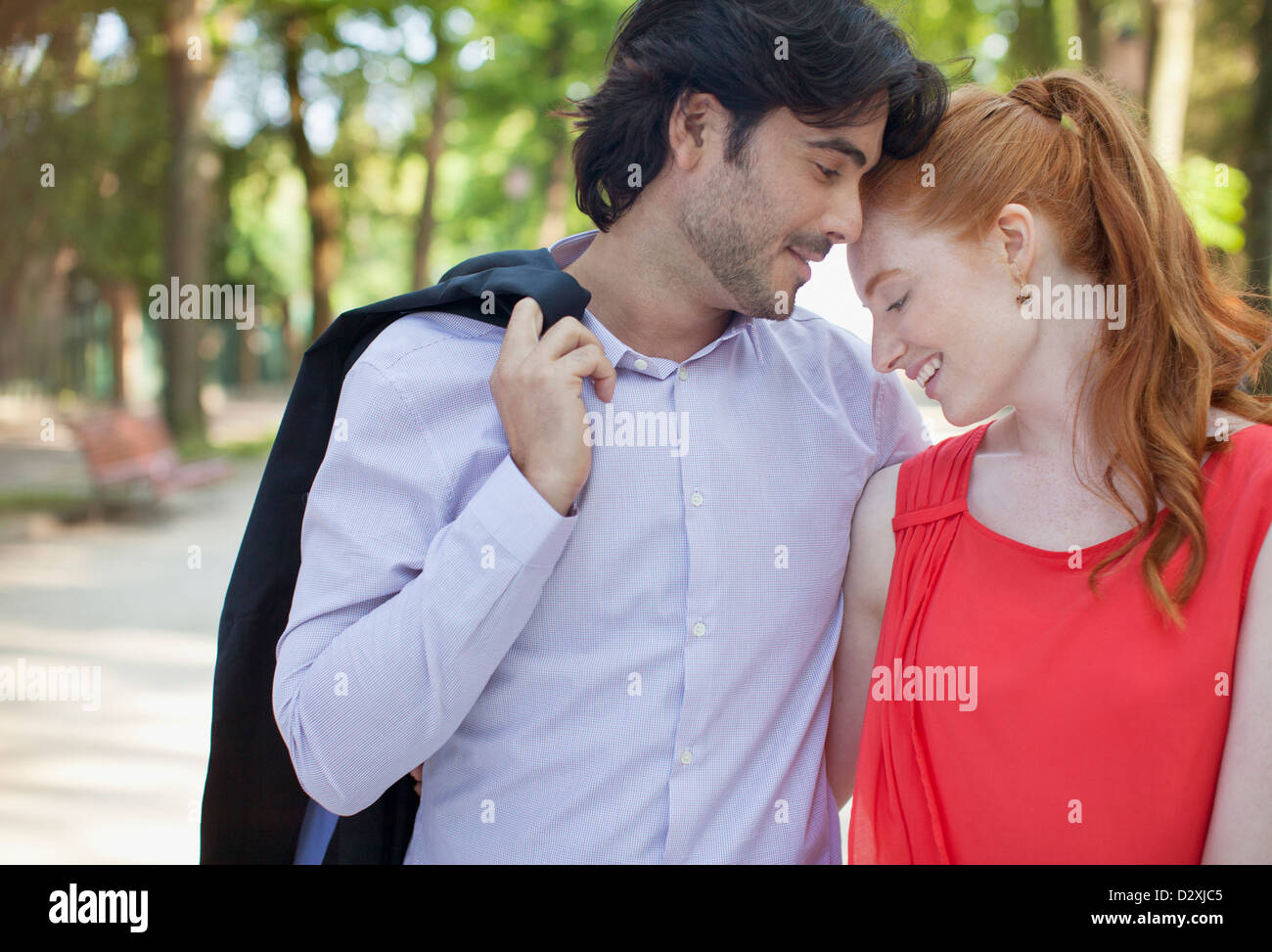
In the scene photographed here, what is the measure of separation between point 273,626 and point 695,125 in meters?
1.29

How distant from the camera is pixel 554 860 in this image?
200 centimetres

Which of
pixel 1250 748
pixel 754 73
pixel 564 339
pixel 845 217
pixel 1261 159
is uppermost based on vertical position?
pixel 1261 159

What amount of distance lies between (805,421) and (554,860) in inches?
37.3

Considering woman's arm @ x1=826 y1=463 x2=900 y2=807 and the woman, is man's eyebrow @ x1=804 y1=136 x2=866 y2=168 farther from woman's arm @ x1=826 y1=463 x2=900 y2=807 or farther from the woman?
woman's arm @ x1=826 y1=463 x2=900 y2=807

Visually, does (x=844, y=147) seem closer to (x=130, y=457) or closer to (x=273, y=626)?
(x=273, y=626)

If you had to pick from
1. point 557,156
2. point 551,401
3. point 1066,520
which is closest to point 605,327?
point 551,401

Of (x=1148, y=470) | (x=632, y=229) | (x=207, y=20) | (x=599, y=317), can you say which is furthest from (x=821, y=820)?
(x=207, y=20)

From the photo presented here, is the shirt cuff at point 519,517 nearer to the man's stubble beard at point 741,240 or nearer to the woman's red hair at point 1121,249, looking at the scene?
the man's stubble beard at point 741,240

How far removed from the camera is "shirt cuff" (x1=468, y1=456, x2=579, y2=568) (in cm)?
182

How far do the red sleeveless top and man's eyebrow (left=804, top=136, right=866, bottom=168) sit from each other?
24.4 inches

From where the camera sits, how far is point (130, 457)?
11523 mm

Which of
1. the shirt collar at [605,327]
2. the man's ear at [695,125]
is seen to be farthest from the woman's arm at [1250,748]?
the man's ear at [695,125]

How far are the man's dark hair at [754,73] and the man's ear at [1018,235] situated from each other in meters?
0.22
